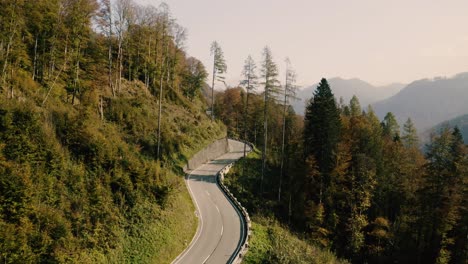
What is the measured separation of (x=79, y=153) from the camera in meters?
22.2

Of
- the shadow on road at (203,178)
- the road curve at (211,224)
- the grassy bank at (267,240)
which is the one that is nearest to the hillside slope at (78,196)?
the road curve at (211,224)

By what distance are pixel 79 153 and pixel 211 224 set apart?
11948mm

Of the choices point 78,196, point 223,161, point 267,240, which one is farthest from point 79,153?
point 223,161

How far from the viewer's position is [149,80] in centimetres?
4891

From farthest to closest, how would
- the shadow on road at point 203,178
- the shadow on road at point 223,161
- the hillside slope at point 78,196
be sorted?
the shadow on road at point 223,161 < the shadow on road at point 203,178 < the hillside slope at point 78,196

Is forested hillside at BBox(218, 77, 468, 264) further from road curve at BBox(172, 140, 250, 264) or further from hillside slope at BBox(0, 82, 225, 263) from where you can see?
hillside slope at BBox(0, 82, 225, 263)

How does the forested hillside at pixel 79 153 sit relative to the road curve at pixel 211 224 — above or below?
above

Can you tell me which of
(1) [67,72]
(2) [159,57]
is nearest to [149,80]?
(2) [159,57]

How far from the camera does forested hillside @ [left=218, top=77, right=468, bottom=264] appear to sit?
32875 millimetres

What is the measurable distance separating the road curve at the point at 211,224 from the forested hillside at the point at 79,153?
1.10 metres

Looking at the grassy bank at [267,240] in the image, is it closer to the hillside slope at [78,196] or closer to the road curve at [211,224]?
the road curve at [211,224]

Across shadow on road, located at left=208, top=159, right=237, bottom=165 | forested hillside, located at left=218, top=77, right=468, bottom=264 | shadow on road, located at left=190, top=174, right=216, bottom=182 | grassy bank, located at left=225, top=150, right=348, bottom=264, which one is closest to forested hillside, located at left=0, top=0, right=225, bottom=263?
shadow on road, located at left=190, top=174, right=216, bottom=182

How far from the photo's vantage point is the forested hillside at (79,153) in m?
16.2

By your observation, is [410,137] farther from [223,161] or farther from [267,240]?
[267,240]
